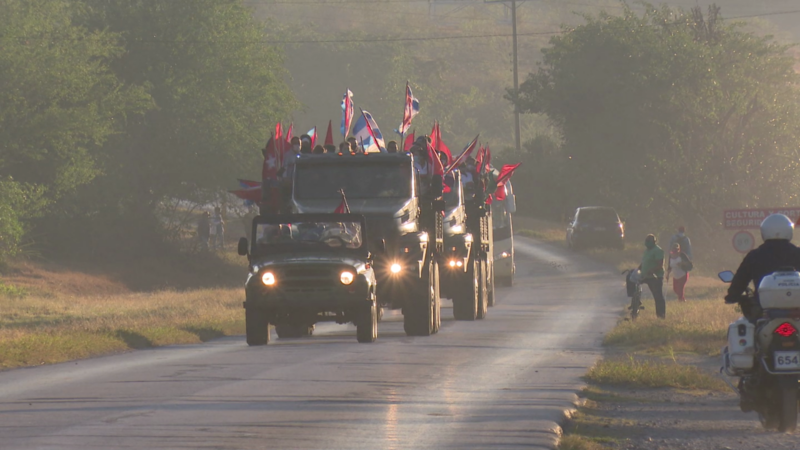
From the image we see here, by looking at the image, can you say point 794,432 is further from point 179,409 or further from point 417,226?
point 417,226

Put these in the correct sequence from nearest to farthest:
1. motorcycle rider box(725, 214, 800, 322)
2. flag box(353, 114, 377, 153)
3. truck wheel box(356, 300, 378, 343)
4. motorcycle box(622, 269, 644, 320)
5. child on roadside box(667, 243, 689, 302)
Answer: motorcycle rider box(725, 214, 800, 322), truck wheel box(356, 300, 378, 343), motorcycle box(622, 269, 644, 320), flag box(353, 114, 377, 153), child on roadside box(667, 243, 689, 302)

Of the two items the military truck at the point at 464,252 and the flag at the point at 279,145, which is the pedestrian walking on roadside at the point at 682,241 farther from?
→ the flag at the point at 279,145

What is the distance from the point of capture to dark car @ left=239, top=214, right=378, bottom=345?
1825 cm

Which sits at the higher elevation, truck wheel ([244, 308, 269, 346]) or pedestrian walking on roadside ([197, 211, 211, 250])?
pedestrian walking on roadside ([197, 211, 211, 250])

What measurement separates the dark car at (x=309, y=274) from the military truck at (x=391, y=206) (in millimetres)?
1058

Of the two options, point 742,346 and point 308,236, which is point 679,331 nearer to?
point 308,236

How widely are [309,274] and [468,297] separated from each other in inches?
303

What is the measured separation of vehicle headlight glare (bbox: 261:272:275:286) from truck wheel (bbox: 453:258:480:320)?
764cm

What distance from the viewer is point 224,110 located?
49500 mm

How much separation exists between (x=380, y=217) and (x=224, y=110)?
3024 centimetres

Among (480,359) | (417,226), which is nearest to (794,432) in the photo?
(480,359)

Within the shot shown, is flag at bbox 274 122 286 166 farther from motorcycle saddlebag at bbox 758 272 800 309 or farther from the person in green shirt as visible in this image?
motorcycle saddlebag at bbox 758 272 800 309

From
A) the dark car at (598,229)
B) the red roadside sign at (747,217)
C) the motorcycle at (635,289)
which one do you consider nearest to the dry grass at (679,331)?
the motorcycle at (635,289)

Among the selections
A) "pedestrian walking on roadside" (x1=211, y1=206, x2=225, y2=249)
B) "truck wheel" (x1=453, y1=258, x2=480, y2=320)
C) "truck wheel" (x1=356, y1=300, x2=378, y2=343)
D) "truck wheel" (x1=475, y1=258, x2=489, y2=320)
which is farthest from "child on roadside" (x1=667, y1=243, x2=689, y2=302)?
"pedestrian walking on roadside" (x1=211, y1=206, x2=225, y2=249)
